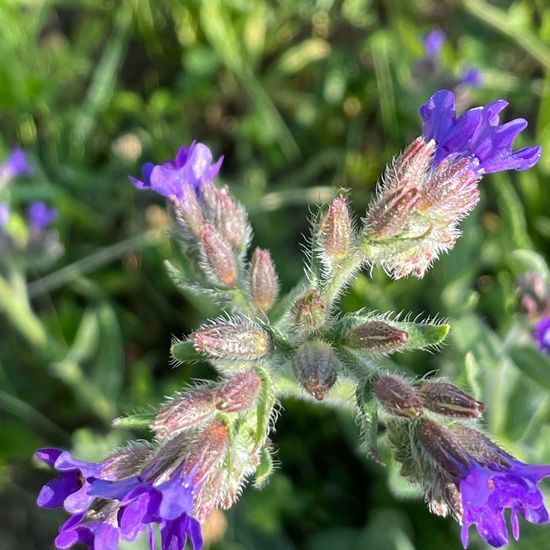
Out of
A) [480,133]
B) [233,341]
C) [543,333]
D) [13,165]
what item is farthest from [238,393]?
[13,165]

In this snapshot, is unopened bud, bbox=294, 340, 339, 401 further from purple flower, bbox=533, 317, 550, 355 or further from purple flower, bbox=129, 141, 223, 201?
purple flower, bbox=533, 317, 550, 355

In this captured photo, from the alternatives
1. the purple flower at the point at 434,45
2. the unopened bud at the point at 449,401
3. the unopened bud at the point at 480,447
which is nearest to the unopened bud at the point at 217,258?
the unopened bud at the point at 449,401

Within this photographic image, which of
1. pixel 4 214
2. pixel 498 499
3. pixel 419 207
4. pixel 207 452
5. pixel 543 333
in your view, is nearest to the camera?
pixel 498 499

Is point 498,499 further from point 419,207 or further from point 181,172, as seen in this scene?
point 181,172

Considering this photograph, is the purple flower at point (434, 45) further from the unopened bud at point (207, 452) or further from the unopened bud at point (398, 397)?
the unopened bud at point (207, 452)

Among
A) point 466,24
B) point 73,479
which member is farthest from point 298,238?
point 73,479

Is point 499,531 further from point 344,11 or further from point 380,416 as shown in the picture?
point 344,11

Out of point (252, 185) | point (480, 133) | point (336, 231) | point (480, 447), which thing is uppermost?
point (480, 133)

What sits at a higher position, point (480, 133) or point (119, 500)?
point (480, 133)
